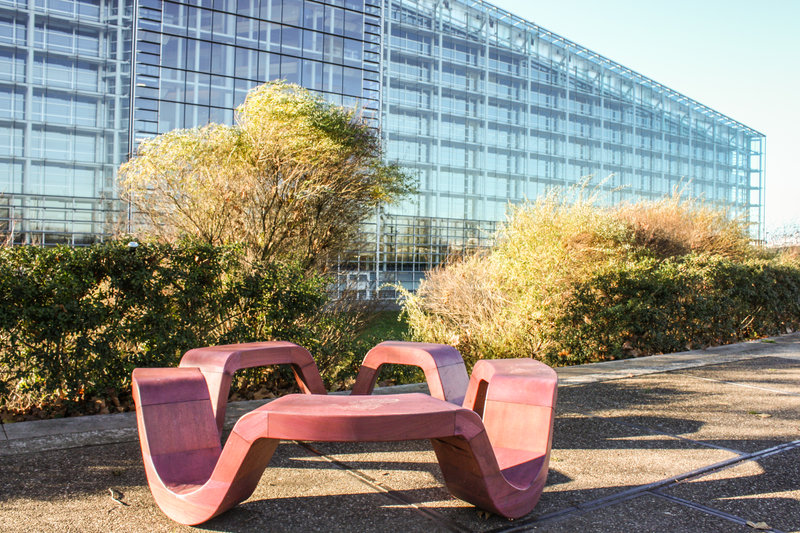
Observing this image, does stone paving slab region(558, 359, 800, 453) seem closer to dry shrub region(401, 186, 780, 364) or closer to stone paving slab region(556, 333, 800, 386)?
stone paving slab region(556, 333, 800, 386)

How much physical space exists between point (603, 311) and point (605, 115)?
3268 cm

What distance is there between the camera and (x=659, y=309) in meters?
7.76

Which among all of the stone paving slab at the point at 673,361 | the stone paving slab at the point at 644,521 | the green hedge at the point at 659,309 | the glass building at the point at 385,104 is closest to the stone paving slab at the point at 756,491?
the stone paving slab at the point at 644,521

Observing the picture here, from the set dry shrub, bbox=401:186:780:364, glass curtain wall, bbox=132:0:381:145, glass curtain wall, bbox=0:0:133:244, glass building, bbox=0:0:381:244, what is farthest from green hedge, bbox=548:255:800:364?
glass curtain wall, bbox=0:0:133:244

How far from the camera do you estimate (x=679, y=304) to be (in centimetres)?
810

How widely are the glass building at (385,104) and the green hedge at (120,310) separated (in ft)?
18.5

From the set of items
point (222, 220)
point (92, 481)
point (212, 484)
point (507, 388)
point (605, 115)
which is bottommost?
point (92, 481)

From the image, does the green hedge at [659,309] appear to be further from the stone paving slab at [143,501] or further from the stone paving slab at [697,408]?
the stone paving slab at [143,501]

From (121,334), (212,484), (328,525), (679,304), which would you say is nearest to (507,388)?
(328,525)

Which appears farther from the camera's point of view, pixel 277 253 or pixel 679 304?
pixel 277 253

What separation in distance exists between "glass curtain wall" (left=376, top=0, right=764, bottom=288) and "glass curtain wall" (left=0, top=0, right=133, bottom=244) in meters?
10.9

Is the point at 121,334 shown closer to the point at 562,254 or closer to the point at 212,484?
the point at 212,484

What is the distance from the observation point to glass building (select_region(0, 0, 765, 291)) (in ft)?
54.0

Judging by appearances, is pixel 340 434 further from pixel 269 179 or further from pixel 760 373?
pixel 269 179
